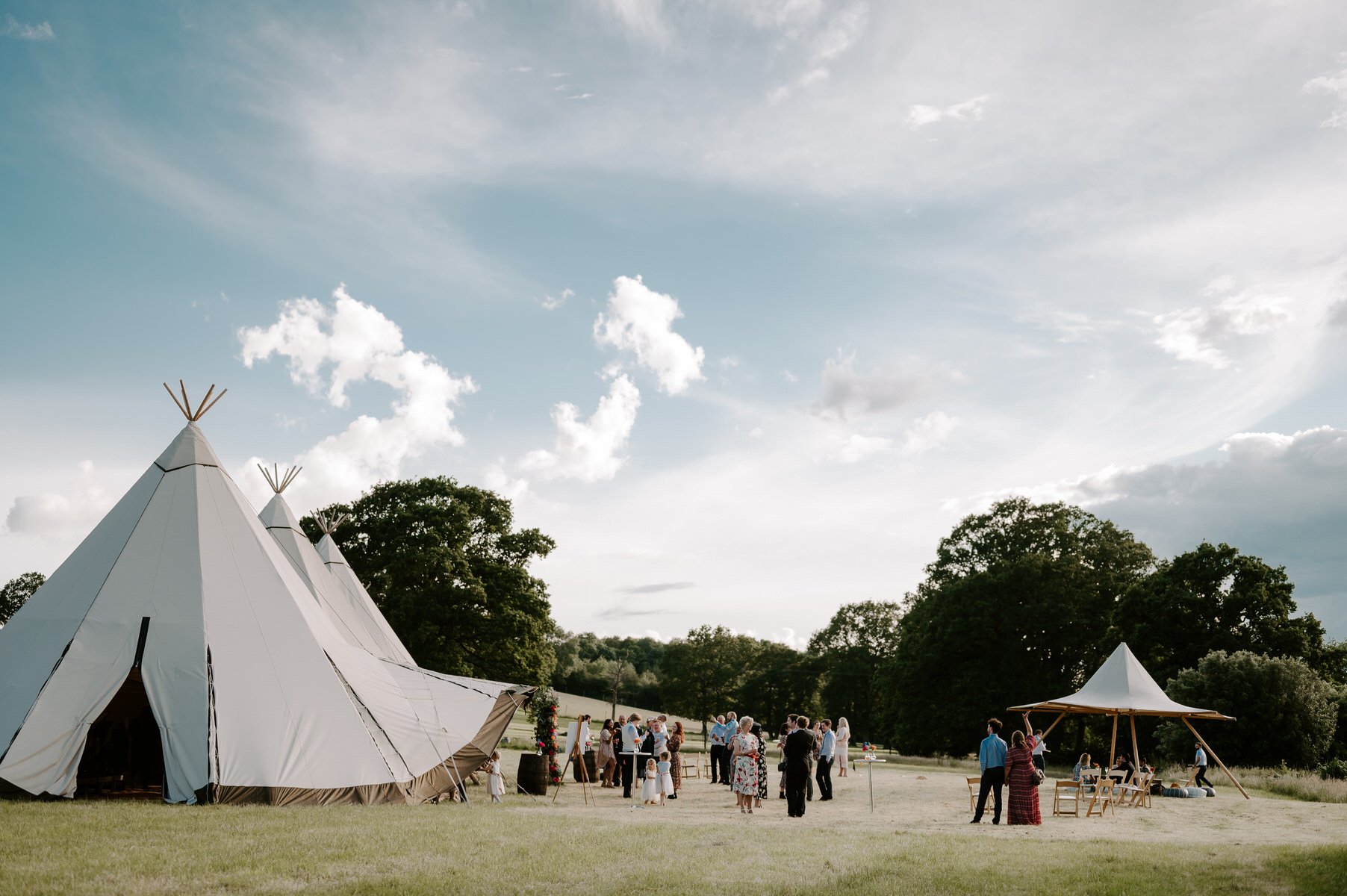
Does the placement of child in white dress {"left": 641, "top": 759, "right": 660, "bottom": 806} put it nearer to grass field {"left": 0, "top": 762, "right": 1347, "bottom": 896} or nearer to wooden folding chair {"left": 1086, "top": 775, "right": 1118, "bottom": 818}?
grass field {"left": 0, "top": 762, "right": 1347, "bottom": 896}

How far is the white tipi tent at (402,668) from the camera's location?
596 inches

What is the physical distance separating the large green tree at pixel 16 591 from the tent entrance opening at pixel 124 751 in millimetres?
51250

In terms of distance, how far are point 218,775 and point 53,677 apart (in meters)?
2.89

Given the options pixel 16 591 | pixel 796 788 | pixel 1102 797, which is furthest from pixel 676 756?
pixel 16 591

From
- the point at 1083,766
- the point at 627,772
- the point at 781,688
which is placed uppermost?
the point at 627,772

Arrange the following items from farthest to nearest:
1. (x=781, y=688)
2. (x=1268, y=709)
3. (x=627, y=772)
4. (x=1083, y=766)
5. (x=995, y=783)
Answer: (x=781, y=688) → (x=1268, y=709) → (x=1083, y=766) → (x=627, y=772) → (x=995, y=783)

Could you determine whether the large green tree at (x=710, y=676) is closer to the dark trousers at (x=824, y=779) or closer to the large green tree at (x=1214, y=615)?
the large green tree at (x=1214, y=615)

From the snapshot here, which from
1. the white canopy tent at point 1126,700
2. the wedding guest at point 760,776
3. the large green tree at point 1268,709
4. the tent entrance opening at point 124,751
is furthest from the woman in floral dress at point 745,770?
the large green tree at point 1268,709

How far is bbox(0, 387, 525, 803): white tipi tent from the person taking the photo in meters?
11.8

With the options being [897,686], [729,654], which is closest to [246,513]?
[897,686]

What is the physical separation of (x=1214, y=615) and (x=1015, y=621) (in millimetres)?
6451

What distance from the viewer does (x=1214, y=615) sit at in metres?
30.0

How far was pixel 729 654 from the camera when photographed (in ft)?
206

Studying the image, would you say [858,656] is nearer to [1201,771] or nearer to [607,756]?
[1201,771]
